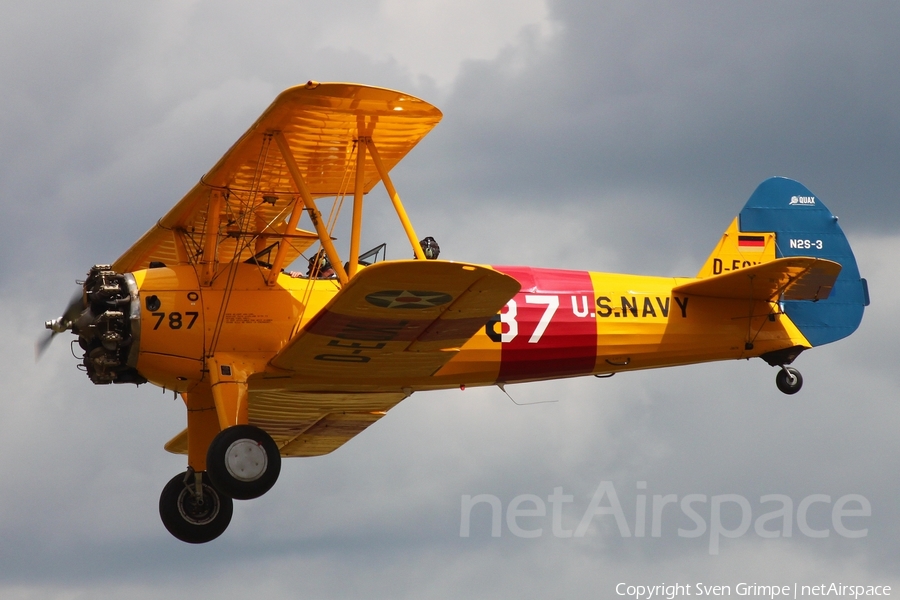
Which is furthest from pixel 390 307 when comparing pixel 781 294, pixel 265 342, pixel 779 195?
pixel 779 195

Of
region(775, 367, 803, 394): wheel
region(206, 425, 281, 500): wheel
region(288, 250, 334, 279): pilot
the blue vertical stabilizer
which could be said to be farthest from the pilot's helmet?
the blue vertical stabilizer

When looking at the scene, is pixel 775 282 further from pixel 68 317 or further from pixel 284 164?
pixel 68 317

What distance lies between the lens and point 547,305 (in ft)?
45.2

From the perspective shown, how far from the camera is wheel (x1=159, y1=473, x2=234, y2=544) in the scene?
13477 millimetres

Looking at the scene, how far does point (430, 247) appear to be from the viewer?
13.4m

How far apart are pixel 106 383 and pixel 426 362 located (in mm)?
2977

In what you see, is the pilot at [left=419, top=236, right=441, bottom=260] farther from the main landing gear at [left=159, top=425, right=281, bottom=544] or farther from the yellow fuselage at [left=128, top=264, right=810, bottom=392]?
the main landing gear at [left=159, top=425, right=281, bottom=544]

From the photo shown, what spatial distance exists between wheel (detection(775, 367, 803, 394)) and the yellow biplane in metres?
0.02

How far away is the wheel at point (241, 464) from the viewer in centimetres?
1173

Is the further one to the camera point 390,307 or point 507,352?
point 507,352

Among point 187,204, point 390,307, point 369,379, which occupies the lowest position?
point 369,379

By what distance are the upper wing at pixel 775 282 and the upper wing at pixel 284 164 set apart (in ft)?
11.2

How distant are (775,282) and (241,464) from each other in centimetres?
583

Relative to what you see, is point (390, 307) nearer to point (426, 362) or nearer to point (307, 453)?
point (426, 362)
